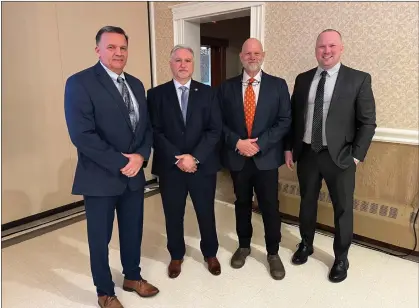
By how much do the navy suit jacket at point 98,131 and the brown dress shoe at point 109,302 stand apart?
64 centimetres

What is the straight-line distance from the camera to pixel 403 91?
254cm

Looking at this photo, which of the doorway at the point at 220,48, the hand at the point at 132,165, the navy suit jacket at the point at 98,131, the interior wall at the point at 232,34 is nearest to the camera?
the navy suit jacket at the point at 98,131

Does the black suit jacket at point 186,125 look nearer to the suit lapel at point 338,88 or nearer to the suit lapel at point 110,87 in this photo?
the suit lapel at point 110,87

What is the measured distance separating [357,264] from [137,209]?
1.62 m

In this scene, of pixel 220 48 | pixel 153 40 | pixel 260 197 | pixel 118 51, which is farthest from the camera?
pixel 220 48

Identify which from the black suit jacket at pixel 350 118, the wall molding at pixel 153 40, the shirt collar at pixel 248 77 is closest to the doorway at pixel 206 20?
the wall molding at pixel 153 40

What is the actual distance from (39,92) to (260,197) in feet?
7.72

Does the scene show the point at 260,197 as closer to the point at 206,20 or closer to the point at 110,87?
the point at 110,87

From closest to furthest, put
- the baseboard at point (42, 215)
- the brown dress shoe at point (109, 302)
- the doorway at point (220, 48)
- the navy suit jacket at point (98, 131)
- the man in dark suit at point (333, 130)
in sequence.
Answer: the navy suit jacket at point (98, 131), the brown dress shoe at point (109, 302), the man in dark suit at point (333, 130), the baseboard at point (42, 215), the doorway at point (220, 48)

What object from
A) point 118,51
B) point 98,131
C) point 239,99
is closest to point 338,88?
point 239,99

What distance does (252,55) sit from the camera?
213cm

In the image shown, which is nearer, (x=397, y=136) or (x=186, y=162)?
(x=186, y=162)

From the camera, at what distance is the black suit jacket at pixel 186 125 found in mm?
2098

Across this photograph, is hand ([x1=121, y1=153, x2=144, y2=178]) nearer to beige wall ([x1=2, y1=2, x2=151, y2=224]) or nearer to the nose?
the nose
